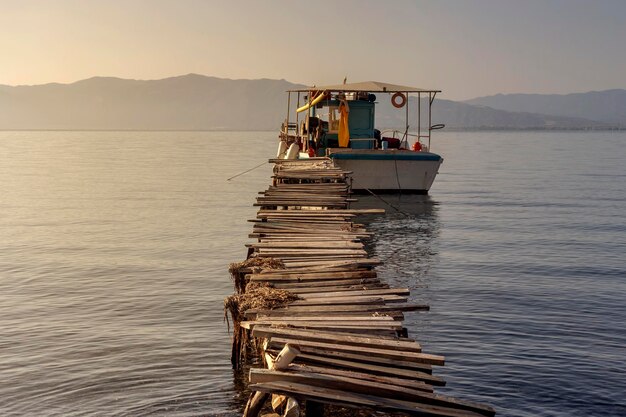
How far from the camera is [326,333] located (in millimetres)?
9445

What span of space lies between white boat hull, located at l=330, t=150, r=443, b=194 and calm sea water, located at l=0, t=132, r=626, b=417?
3.02 ft

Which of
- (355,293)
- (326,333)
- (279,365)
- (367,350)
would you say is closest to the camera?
(279,365)

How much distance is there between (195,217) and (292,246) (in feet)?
75.6

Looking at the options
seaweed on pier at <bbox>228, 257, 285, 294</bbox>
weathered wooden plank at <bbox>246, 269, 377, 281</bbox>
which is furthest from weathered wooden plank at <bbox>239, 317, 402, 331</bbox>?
seaweed on pier at <bbox>228, 257, 285, 294</bbox>

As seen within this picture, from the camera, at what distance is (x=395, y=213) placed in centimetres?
3722

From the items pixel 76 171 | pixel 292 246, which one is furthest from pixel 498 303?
pixel 76 171

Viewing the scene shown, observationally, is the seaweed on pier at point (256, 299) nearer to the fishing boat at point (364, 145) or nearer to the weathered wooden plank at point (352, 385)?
the weathered wooden plank at point (352, 385)

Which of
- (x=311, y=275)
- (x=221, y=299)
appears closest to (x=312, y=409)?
(x=311, y=275)

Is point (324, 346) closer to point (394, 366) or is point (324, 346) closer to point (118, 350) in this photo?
point (394, 366)

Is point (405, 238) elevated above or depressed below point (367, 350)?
below

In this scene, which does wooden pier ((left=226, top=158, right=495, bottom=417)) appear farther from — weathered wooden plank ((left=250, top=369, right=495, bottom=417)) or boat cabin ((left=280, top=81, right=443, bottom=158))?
boat cabin ((left=280, top=81, right=443, bottom=158))

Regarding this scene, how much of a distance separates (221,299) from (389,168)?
2105 centimetres

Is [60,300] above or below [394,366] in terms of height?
below

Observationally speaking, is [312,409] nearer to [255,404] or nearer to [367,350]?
[255,404]
